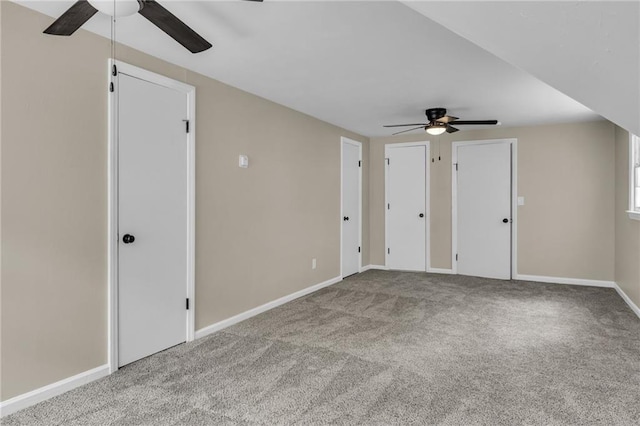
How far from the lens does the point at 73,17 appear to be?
5.89ft

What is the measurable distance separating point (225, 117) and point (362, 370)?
2.58 m

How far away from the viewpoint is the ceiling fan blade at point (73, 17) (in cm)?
170

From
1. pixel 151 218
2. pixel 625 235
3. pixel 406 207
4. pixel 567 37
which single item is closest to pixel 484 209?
pixel 406 207

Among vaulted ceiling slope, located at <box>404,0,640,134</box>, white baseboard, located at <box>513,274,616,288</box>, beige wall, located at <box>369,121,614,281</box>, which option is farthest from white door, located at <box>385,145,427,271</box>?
vaulted ceiling slope, located at <box>404,0,640,134</box>

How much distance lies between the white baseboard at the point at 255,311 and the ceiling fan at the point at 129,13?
2.43m

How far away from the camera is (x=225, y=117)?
3.62 meters

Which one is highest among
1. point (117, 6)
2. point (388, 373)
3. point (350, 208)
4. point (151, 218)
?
point (117, 6)

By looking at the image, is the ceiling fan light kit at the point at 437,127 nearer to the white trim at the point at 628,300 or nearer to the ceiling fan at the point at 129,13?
the white trim at the point at 628,300

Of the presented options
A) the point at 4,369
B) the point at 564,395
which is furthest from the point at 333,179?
the point at 4,369

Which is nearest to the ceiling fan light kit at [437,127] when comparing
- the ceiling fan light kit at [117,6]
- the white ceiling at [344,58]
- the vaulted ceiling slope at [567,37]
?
the white ceiling at [344,58]

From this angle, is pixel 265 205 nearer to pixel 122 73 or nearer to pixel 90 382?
pixel 122 73

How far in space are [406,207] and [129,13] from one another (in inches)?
211

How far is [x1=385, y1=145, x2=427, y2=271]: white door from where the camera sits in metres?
6.33

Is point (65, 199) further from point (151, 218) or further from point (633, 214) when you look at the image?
point (633, 214)
